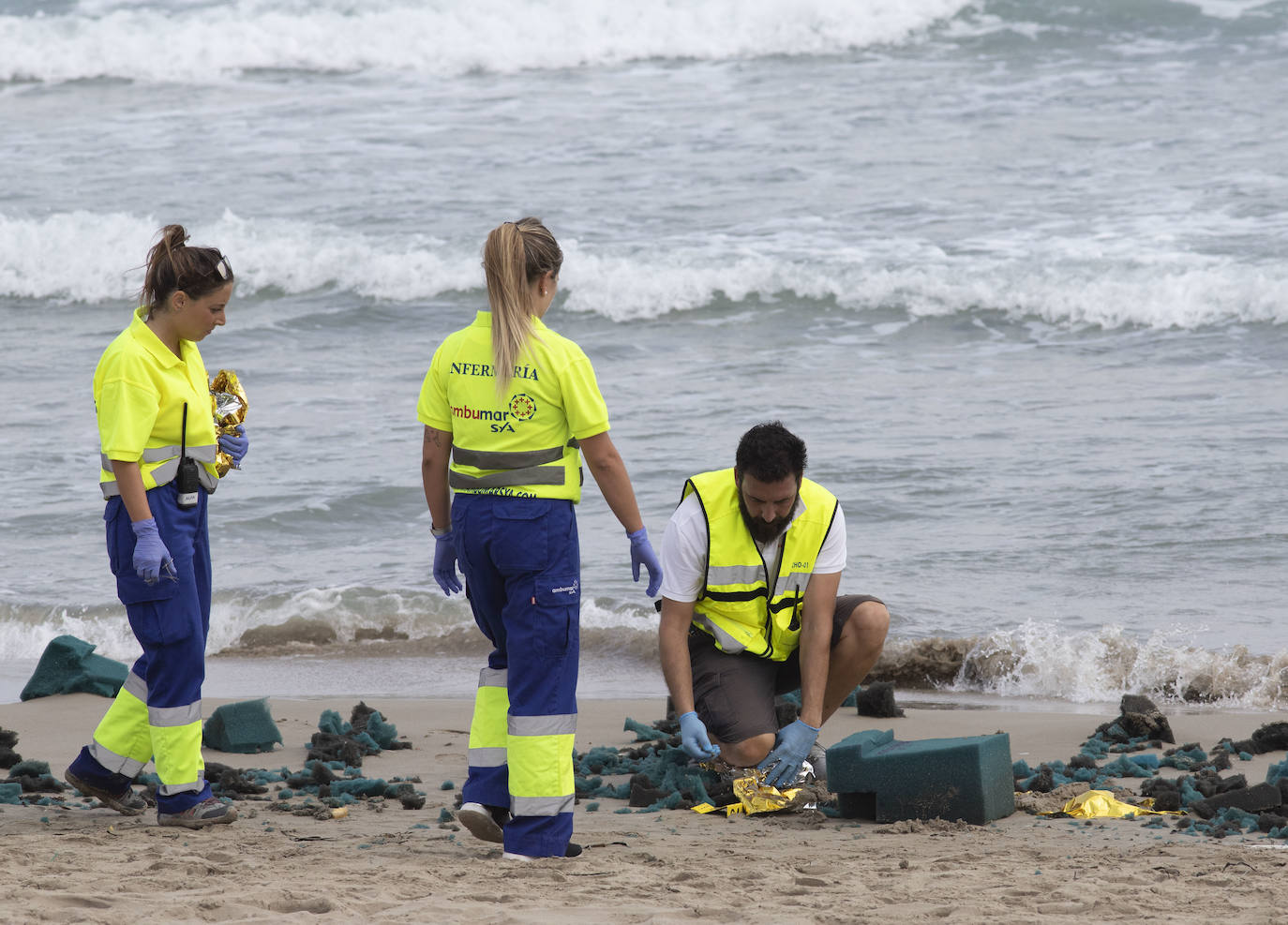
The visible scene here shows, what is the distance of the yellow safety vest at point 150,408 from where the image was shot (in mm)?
3891

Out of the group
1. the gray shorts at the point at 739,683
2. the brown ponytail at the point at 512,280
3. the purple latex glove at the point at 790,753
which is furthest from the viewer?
the gray shorts at the point at 739,683

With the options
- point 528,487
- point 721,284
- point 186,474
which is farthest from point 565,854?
point 721,284

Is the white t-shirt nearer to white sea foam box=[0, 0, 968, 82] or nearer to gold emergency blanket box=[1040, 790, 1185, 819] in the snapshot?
gold emergency blanket box=[1040, 790, 1185, 819]

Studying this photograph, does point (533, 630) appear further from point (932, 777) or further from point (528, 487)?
point (932, 777)

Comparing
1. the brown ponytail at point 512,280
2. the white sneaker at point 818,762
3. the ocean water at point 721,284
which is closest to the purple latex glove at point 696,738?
the white sneaker at point 818,762

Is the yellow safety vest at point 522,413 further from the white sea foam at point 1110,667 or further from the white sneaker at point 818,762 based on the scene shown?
the white sea foam at point 1110,667

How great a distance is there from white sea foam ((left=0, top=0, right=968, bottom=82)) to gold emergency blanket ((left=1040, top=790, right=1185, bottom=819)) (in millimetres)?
18359

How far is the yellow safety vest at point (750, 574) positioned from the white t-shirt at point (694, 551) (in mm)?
19

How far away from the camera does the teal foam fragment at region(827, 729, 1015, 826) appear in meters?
4.27

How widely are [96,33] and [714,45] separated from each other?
9871 mm

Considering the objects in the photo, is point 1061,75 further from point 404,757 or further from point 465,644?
point 404,757

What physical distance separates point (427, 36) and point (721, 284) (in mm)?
11070

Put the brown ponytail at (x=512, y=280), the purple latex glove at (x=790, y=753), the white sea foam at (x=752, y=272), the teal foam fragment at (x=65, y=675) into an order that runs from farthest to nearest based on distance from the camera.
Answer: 1. the white sea foam at (x=752, y=272)
2. the teal foam fragment at (x=65, y=675)
3. the purple latex glove at (x=790, y=753)
4. the brown ponytail at (x=512, y=280)

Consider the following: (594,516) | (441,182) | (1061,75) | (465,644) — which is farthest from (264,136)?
(465,644)
